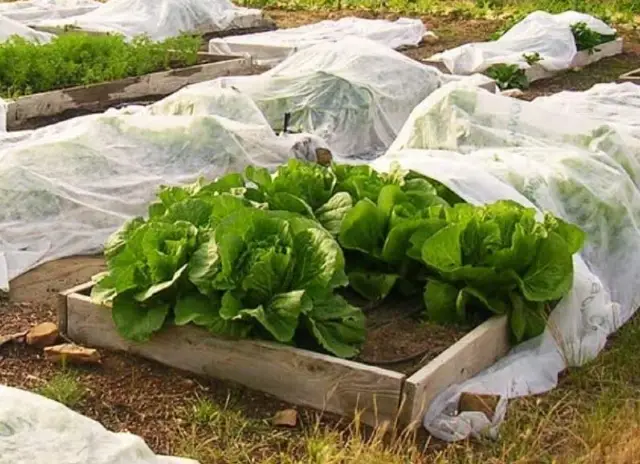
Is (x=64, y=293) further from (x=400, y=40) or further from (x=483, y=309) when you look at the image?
(x=400, y=40)

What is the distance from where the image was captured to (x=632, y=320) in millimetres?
4953

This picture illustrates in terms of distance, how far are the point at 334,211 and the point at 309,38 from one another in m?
8.16

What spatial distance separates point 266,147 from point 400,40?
707cm

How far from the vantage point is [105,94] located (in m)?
8.64

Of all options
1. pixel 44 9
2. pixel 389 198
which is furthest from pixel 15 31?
pixel 389 198

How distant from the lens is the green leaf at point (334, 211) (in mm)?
4575

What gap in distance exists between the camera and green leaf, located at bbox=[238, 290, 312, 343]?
3.80 metres

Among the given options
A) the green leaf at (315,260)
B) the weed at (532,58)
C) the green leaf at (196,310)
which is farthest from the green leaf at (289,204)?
the weed at (532,58)

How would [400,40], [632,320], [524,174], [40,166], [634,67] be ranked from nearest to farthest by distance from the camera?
[632,320] < [524,174] < [40,166] < [634,67] < [400,40]

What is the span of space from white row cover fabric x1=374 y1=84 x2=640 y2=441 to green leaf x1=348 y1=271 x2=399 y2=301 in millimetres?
575

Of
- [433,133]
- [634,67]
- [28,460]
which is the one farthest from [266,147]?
[634,67]

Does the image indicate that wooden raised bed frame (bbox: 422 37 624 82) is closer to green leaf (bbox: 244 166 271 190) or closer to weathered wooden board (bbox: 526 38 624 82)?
weathered wooden board (bbox: 526 38 624 82)

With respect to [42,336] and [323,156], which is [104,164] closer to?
[323,156]

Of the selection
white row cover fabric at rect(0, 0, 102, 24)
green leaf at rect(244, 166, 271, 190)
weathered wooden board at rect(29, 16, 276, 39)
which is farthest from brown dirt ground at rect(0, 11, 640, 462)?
white row cover fabric at rect(0, 0, 102, 24)
